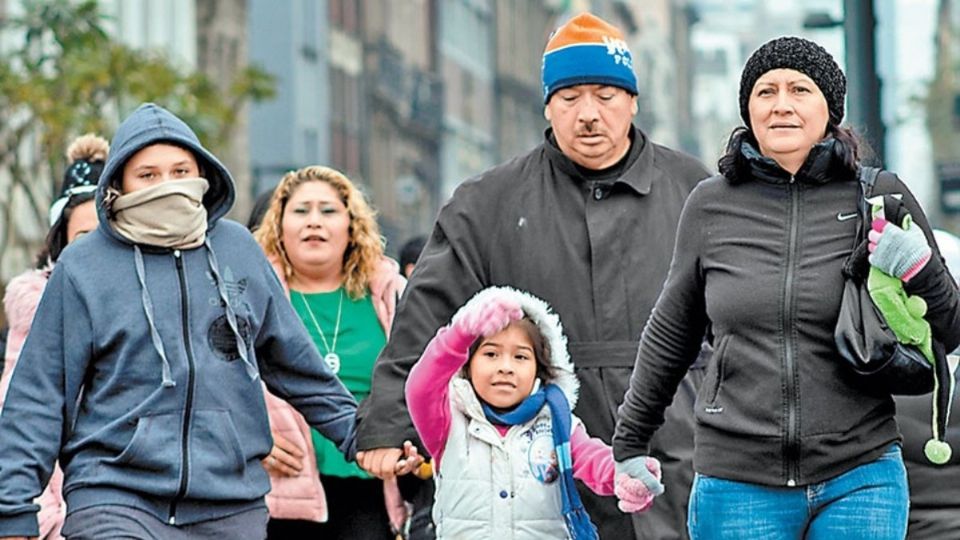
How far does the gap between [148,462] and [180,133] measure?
1.02 metres

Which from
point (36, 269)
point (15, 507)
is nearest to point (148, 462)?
A: point (15, 507)

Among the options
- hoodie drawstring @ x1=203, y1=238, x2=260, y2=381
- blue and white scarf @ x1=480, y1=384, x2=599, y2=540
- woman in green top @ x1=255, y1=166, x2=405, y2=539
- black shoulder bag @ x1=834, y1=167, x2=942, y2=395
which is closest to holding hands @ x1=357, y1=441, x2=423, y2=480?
blue and white scarf @ x1=480, y1=384, x2=599, y2=540

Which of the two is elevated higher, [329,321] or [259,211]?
[259,211]

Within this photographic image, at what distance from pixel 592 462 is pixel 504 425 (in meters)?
0.32

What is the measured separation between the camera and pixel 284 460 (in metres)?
8.67

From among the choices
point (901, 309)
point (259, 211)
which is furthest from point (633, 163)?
point (259, 211)

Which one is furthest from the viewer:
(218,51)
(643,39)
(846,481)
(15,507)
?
(643,39)

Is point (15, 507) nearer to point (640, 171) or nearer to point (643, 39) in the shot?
point (640, 171)

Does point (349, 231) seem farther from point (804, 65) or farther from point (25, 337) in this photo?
point (804, 65)

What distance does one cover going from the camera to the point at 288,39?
170 ft

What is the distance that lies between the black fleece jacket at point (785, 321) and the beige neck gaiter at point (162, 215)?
1.52 m

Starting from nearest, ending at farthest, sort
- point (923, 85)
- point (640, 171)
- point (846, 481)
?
1. point (846, 481)
2. point (640, 171)
3. point (923, 85)

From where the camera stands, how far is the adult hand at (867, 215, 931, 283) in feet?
19.1

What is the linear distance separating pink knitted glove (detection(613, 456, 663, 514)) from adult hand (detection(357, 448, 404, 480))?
42.9 inches
